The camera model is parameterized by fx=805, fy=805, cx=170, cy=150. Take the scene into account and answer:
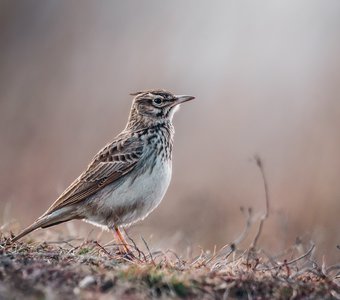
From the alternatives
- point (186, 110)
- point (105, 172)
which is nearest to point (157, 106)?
point (105, 172)

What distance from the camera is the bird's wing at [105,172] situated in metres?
8.05

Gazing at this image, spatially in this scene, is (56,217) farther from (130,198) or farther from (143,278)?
(143,278)

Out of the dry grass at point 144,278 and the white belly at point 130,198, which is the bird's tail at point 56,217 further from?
the dry grass at point 144,278

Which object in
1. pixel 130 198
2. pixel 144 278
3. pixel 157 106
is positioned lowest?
pixel 144 278

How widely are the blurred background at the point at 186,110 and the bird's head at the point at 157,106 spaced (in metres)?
1.50

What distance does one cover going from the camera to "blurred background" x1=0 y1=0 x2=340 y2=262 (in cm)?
1381

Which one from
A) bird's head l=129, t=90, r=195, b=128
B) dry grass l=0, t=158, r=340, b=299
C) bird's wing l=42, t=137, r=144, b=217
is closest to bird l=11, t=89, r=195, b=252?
bird's wing l=42, t=137, r=144, b=217

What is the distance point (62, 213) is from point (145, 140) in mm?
1156

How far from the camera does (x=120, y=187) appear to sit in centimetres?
804

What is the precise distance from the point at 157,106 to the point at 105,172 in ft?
3.79

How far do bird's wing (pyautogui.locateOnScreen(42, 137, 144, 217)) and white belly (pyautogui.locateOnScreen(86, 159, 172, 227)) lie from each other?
9 cm

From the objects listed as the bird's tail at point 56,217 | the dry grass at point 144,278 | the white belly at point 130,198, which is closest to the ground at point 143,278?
the dry grass at point 144,278

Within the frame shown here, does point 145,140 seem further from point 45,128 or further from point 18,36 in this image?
point 18,36

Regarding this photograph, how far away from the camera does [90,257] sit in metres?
6.35
